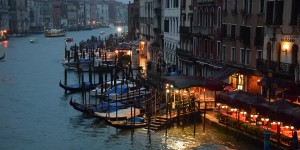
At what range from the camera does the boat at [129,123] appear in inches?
966

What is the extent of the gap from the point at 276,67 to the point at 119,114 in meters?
7.93

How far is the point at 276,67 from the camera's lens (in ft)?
77.8

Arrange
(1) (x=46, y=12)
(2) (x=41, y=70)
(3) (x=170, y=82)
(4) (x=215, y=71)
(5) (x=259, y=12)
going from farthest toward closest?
(1) (x=46, y=12)
(2) (x=41, y=70)
(4) (x=215, y=71)
(3) (x=170, y=82)
(5) (x=259, y=12)

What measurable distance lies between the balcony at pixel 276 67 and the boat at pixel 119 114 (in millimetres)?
6402

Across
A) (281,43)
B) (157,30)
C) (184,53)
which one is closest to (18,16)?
(157,30)

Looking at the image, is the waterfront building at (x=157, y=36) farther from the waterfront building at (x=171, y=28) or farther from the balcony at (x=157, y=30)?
the waterfront building at (x=171, y=28)

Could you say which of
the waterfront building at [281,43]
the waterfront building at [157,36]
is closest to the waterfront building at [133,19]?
the waterfront building at [157,36]

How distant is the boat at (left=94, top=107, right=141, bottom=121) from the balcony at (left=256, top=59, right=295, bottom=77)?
6402 mm

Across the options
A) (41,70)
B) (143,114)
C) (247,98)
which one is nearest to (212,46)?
(143,114)

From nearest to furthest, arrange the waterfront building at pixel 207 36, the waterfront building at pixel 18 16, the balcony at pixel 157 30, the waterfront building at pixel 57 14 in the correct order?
the waterfront building at pixel 207 36 < the balcony at pixel 157 30 < the waterfront building at pixel 18 16 < the waterfront building at pixel 57 14

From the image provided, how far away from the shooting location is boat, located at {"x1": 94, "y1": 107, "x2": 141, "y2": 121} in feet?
85.1

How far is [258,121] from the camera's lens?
22.1m

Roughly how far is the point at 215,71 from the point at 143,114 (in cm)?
562

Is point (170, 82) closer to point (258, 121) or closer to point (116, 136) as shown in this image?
point (116, 136)
